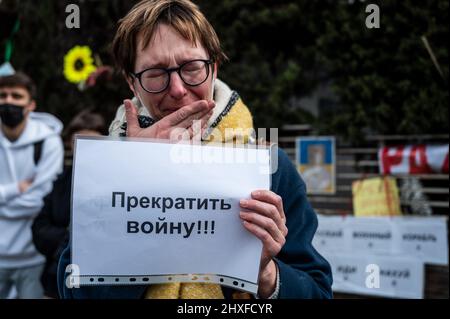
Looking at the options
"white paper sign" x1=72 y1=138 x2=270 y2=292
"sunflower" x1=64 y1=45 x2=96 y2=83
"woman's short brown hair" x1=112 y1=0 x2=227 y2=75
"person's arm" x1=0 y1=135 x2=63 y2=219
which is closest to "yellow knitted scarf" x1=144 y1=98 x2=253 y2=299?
"white paper sign" x1=72 y1=138 x2=270 y2=292

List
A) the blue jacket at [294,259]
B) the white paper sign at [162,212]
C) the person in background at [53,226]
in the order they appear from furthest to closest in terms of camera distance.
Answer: the person in background at [53,226] < the blue jacket at [294,259] < the white paper sign at [162,212]

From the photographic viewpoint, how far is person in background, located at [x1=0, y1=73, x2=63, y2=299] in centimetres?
376

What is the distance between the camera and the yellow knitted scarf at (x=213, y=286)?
124 cm

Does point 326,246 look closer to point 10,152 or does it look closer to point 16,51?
point 10,152

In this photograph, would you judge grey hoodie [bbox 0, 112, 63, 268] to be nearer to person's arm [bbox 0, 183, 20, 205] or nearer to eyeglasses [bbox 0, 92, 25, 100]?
person's arm [bbox 0, 183, 20, 205]

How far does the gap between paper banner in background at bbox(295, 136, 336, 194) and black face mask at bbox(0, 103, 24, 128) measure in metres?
2.39

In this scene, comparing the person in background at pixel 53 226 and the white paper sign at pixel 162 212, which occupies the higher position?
the white paper sign at pixel 162 212

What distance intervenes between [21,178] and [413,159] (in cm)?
307

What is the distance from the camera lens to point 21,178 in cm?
386

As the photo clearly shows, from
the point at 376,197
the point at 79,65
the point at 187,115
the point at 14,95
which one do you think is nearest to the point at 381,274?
the point at 376,197

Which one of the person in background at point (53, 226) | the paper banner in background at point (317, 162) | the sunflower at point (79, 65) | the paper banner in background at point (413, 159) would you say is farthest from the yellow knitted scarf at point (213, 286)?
the sunflower at point (79, 65)

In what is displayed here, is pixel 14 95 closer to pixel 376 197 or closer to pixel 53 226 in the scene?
pixel 53 226

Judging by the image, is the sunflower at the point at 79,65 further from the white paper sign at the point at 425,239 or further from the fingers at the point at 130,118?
the fingers at the point at 130,118

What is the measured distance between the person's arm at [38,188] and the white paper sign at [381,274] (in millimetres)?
2455
